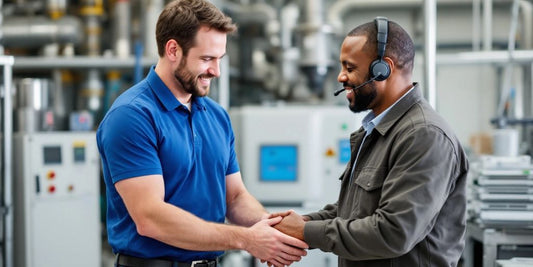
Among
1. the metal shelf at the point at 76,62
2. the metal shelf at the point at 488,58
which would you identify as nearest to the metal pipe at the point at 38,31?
the metal shelf at the point at 76,62

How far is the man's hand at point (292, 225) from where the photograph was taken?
1.72 metres

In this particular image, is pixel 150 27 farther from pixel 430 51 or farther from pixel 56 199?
pixel 430 51

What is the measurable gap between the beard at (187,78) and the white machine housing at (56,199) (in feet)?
8.00

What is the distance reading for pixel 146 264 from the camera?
167cm

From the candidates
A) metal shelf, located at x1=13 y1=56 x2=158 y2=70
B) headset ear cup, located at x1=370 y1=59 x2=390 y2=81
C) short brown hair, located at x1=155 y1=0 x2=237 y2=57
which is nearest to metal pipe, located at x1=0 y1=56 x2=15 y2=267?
metal shelf, located at x1=13 y1=56 x2=158 y2=70

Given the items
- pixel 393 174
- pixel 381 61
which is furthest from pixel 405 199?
pixel 381 61

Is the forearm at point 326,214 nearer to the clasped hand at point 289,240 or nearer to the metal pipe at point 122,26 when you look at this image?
the clasped hand at point 289,240

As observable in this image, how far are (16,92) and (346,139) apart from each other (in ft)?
7.70

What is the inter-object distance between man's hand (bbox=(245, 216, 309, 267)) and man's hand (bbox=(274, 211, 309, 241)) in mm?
15

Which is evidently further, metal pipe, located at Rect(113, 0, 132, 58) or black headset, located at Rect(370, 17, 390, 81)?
metal pipe, located at Rect(113, 0, 132, 58)

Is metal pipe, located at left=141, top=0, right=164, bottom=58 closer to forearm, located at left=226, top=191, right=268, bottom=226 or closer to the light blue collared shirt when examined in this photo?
forearm, located at left=226, top=191, right=268, bottom=226

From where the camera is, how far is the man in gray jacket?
4.53 ft

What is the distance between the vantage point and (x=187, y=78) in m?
1.73

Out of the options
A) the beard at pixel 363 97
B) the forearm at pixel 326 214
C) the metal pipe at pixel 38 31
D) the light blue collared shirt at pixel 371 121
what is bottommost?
the forearm at pixel 326 214
